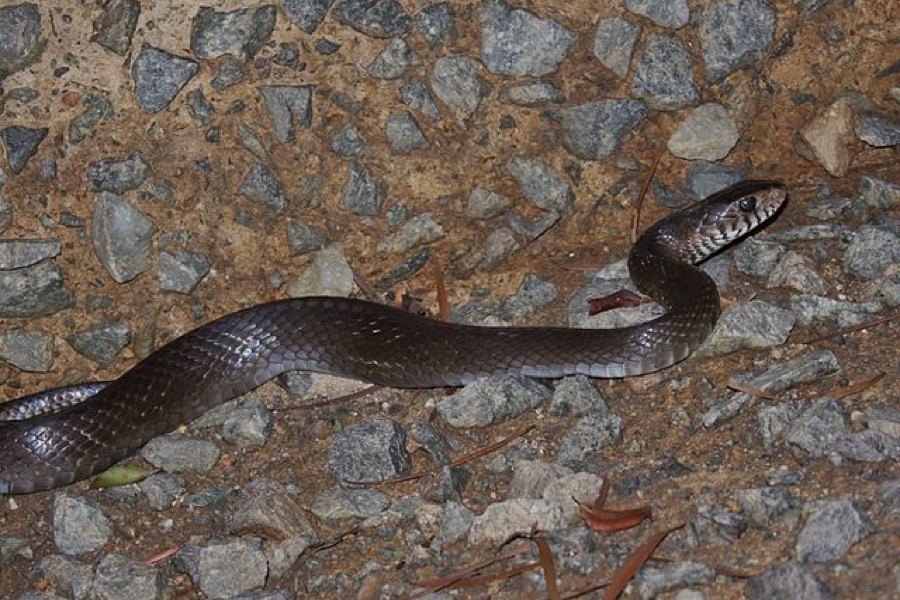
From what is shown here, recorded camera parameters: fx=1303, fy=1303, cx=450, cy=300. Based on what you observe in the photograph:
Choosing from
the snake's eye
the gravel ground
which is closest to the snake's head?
the snake's eye

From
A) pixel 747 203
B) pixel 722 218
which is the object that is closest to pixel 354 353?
pixel 722 218

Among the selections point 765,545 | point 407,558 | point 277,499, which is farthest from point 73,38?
point 765,545

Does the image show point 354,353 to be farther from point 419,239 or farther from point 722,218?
point 722,218

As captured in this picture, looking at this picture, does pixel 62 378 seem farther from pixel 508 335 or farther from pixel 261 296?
pixel 508 335

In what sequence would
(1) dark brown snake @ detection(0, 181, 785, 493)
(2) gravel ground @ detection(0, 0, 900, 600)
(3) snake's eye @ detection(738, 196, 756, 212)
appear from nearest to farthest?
(2) gravel ground @ detection(0, 0, 900, 600) < (1) dark brown snake @ detection(0, 181, 785, 493) < (3) snake's eye @ detection(738, 196, 756, 212)

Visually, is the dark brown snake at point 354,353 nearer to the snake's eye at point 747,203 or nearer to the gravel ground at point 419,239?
the snake's eye at point 747,203

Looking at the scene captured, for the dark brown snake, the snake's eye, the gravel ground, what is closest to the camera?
the gravel ground

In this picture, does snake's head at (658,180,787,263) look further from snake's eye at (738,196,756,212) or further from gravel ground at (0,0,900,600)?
gravel ground at (0,0,900,600)

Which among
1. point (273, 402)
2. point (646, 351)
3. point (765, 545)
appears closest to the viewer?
point (765, 545)
